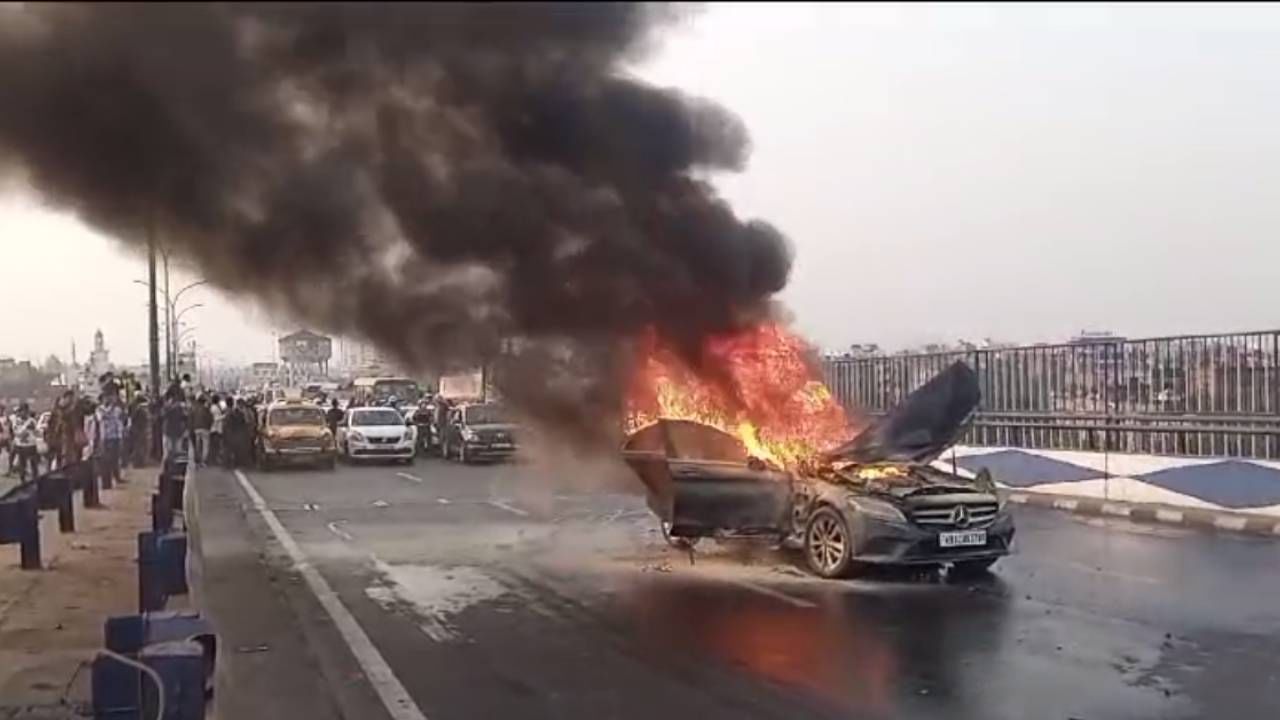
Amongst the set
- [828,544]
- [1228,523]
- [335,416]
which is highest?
[335,416]

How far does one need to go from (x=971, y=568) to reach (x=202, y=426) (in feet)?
78.1

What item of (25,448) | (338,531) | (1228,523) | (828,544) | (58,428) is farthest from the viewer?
(58,428)

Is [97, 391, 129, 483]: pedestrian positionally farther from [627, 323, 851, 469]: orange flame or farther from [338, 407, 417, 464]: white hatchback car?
[627, 323, 851, 469]: orange flame

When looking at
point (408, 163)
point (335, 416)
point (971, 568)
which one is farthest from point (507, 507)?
point (335, 416)

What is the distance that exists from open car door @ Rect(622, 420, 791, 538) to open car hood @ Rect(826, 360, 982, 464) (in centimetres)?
71

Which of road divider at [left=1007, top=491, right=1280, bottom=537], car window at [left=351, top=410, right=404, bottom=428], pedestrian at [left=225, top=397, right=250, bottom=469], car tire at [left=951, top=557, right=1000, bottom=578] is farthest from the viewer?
car window at [left=351, top=410, right=404, bottom=428]

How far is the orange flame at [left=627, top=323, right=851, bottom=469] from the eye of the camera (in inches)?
477

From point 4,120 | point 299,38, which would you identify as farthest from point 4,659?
point 299,38

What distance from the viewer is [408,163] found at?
6.84 m

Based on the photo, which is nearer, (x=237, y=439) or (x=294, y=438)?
(x=294, y=438)

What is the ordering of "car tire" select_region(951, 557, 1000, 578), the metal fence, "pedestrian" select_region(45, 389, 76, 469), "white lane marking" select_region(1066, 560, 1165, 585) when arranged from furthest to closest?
"pedestrian" select_region(45, 389, 76, 469) → the metal fence → "car tire" select_region(951, 557, 1000, 578) → "white lane marking" select_region(1066, 560, 1165, 585)

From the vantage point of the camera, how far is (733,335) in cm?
1172

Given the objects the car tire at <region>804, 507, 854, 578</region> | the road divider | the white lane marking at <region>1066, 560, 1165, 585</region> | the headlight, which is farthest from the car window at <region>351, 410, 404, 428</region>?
the headlight

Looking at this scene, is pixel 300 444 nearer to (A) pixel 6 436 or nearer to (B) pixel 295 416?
(B) pixel 295 416
